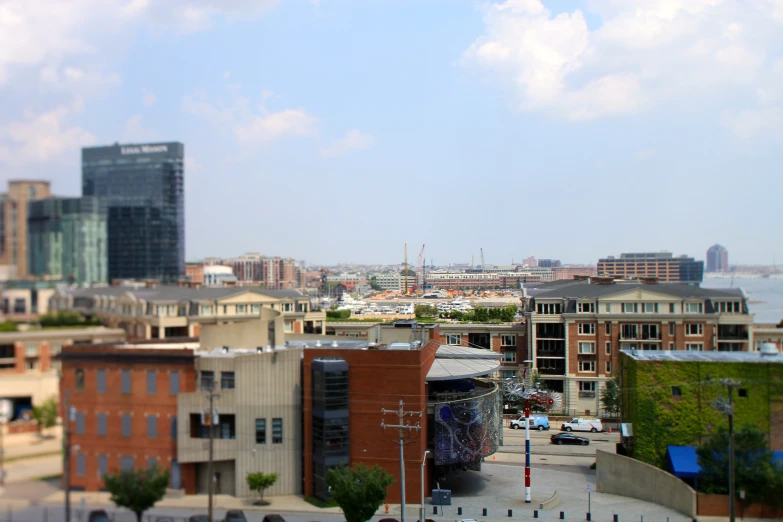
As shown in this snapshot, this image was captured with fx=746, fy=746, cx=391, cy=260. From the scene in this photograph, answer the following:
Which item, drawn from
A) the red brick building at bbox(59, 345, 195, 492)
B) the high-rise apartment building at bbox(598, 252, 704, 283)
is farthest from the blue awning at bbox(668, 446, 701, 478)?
the high-rise apartment building at bbox(598, 252, 704, 283)

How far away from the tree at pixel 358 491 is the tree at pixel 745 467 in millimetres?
9709

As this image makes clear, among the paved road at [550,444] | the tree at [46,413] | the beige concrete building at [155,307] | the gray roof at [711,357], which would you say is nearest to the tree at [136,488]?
the tree at [46,413]

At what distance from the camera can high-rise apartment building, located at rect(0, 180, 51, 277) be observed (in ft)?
55.0

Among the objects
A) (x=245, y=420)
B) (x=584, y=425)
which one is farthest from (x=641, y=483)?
(x=584, y=425)

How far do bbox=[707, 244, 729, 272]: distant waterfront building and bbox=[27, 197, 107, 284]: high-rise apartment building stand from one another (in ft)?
156

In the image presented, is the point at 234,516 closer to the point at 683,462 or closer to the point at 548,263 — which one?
the point at 683,462

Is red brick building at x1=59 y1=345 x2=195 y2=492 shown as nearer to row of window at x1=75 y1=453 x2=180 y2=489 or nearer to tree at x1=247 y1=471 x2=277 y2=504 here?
row of window at x1=75 y1=453 x2=180 y2=489

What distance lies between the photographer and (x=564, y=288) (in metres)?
46.4

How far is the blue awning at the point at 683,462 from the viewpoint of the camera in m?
22.9

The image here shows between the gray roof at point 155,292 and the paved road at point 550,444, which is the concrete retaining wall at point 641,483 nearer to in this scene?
the paved road at point 550,444

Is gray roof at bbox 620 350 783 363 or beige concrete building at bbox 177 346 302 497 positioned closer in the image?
beige concrete building at bbox 177 346 302 497

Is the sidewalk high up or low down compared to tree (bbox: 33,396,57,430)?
down

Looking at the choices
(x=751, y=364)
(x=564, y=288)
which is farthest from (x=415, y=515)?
(x=564, y=288)

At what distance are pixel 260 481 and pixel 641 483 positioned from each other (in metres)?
12.5
